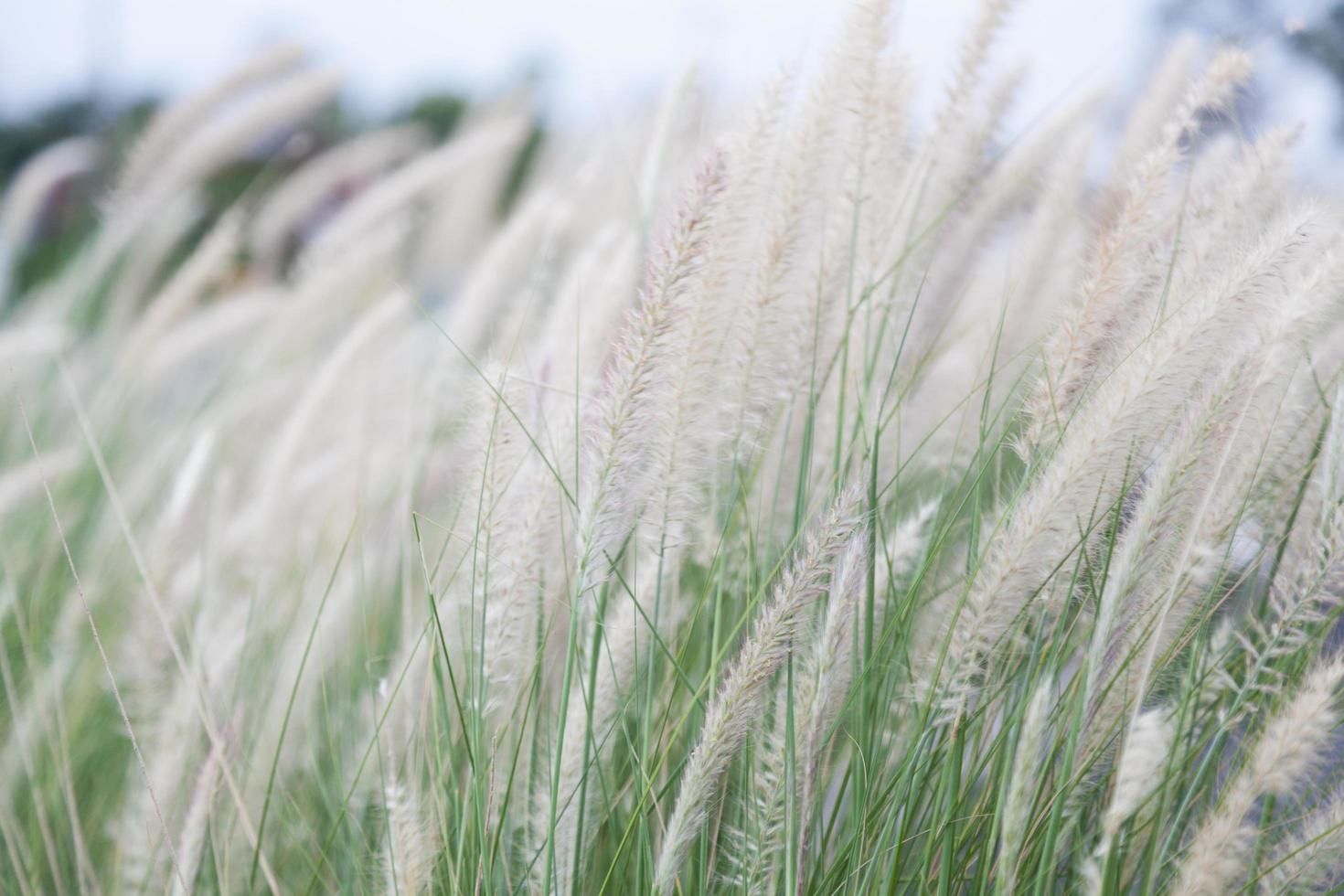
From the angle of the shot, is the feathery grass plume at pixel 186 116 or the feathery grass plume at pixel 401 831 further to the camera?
the feathery grass plume at pixel 186 116

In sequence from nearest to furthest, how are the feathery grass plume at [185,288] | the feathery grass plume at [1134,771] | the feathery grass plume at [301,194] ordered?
the feathery grass plume at [1134,771] → the feathery grass plume at [185,288] → the feathery grass plume at [301,194]

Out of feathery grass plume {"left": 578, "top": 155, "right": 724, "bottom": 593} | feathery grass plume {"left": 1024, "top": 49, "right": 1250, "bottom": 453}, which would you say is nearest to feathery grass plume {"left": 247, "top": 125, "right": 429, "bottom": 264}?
feathery grass plume {"left": 578, "top": 155, "right": 724, "bottom": 593}

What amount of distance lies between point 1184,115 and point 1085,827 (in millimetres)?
745

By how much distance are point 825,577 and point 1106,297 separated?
0.41 meters

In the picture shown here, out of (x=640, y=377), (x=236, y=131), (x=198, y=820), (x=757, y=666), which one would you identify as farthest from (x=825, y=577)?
(x=236, y=131)

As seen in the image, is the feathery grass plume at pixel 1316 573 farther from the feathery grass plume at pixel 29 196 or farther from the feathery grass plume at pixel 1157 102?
the feathery grass plume at pixel 29 196

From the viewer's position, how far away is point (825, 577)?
0.88 meters

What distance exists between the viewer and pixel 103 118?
3.73 metres

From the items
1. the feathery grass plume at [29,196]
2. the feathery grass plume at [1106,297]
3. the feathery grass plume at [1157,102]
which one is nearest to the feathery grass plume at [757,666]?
the feathery grass plume at [1106,297]

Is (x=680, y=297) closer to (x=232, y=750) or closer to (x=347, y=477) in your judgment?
(x=232, y=750)

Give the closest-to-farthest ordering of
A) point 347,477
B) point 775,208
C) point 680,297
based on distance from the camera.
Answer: point 680,297, point 775,208, point 347,477

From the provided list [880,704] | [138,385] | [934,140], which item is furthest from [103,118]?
[880,704]

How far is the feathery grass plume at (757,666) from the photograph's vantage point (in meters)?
0.78

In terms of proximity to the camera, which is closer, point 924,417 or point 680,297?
point 680,297
